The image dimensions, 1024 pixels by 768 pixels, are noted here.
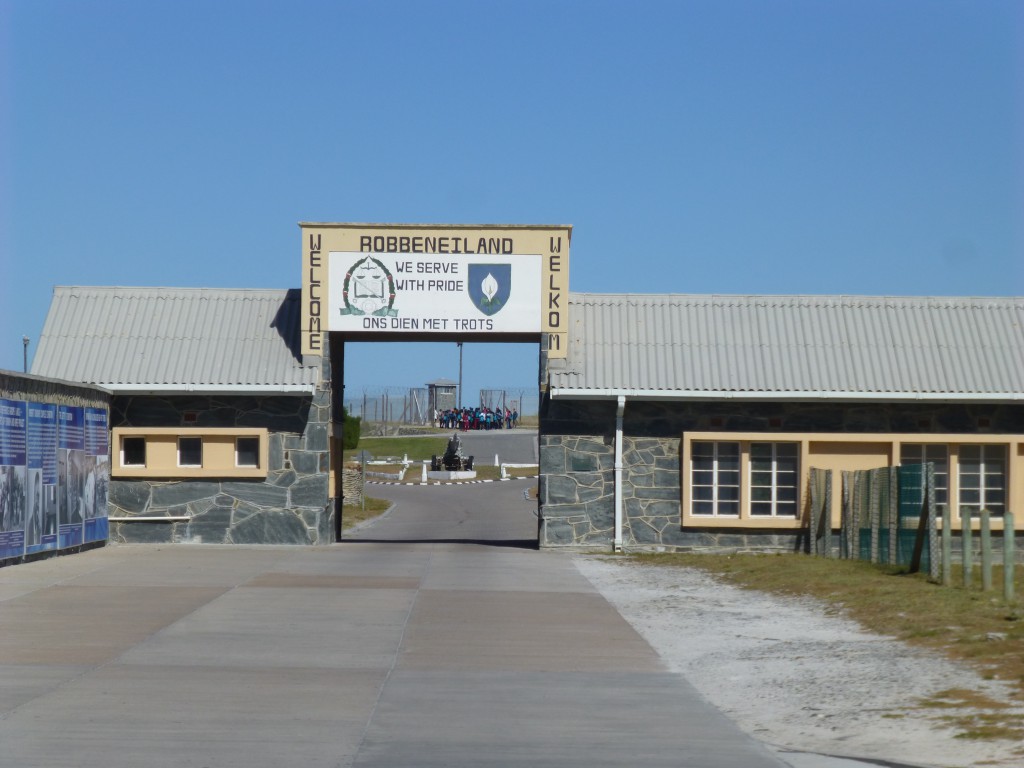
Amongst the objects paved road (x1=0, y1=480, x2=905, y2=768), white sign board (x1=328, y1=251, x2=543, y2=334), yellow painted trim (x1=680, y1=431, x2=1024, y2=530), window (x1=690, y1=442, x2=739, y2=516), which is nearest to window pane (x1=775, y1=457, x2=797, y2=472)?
yellow painted trim (x1=680, y1=431, x2=1024, y2=530)

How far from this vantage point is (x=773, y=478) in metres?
23.5

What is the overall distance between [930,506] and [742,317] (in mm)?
8437

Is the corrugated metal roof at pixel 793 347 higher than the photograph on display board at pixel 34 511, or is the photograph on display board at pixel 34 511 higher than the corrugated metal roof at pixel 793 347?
the corrugated metal roof at pixel 793 347

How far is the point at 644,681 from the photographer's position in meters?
10.6

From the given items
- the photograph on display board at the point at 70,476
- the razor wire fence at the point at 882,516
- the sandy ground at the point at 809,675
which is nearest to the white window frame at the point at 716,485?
the razor wire fence at the point at 882,516

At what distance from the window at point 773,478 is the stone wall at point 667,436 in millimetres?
361

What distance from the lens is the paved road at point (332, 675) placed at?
26.2 feet

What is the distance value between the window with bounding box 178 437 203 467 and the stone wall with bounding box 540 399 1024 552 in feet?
20.0

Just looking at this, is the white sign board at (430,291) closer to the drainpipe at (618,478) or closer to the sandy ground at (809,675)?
the drainpipe at (618,478)

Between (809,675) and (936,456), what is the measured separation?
1375cm

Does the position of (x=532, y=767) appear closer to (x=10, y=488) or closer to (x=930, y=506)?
(x=930, y=506)

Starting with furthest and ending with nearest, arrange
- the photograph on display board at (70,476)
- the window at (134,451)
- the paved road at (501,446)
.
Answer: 1. the paved road at (501,446)
2. the window at (134,451)
3. the photograph on display board at (70,476)

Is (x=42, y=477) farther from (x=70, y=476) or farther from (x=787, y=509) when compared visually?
(x=787, y=509)

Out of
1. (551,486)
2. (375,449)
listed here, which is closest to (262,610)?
(551,486)
